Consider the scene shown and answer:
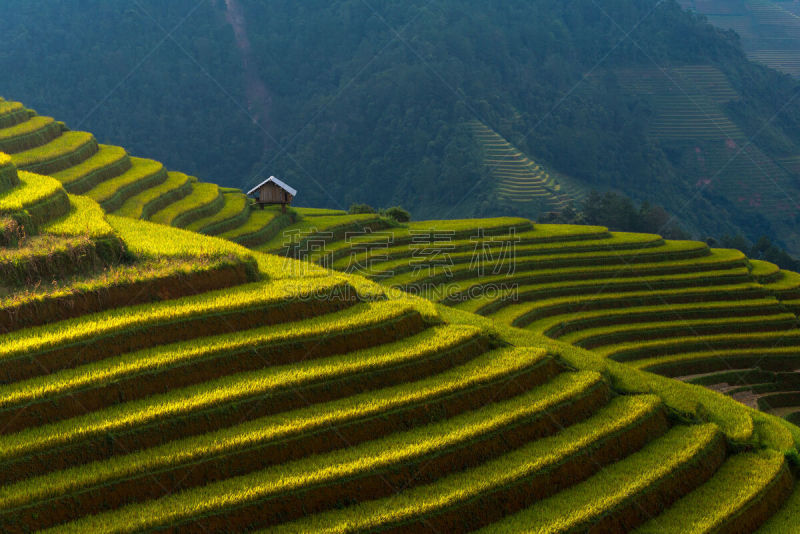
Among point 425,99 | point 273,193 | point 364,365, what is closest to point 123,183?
point 273,193

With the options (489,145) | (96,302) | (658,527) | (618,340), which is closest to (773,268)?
(618,340)

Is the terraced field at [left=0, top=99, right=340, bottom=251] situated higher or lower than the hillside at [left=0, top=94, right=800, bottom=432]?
higher

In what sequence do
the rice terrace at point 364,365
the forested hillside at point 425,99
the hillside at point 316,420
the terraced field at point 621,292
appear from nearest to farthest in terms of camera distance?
the hillside at point 316,420 → the rice terrace at point 364,365 → the terraced field at point 621,292 → the forested hillside at point 425,99

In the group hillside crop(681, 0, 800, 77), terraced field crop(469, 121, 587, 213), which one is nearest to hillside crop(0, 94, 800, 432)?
terraced field crop(469, 121, 587, 213)

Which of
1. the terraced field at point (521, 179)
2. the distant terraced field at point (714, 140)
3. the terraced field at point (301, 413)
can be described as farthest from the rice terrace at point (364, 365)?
the distant terraced field at point (714, 140)

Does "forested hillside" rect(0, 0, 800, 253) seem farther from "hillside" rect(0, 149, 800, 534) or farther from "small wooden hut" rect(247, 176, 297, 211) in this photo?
"hillside" rect(0, 149, 800, 534)

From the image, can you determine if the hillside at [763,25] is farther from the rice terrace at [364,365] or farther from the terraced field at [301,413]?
the terraced field at [301,413]
